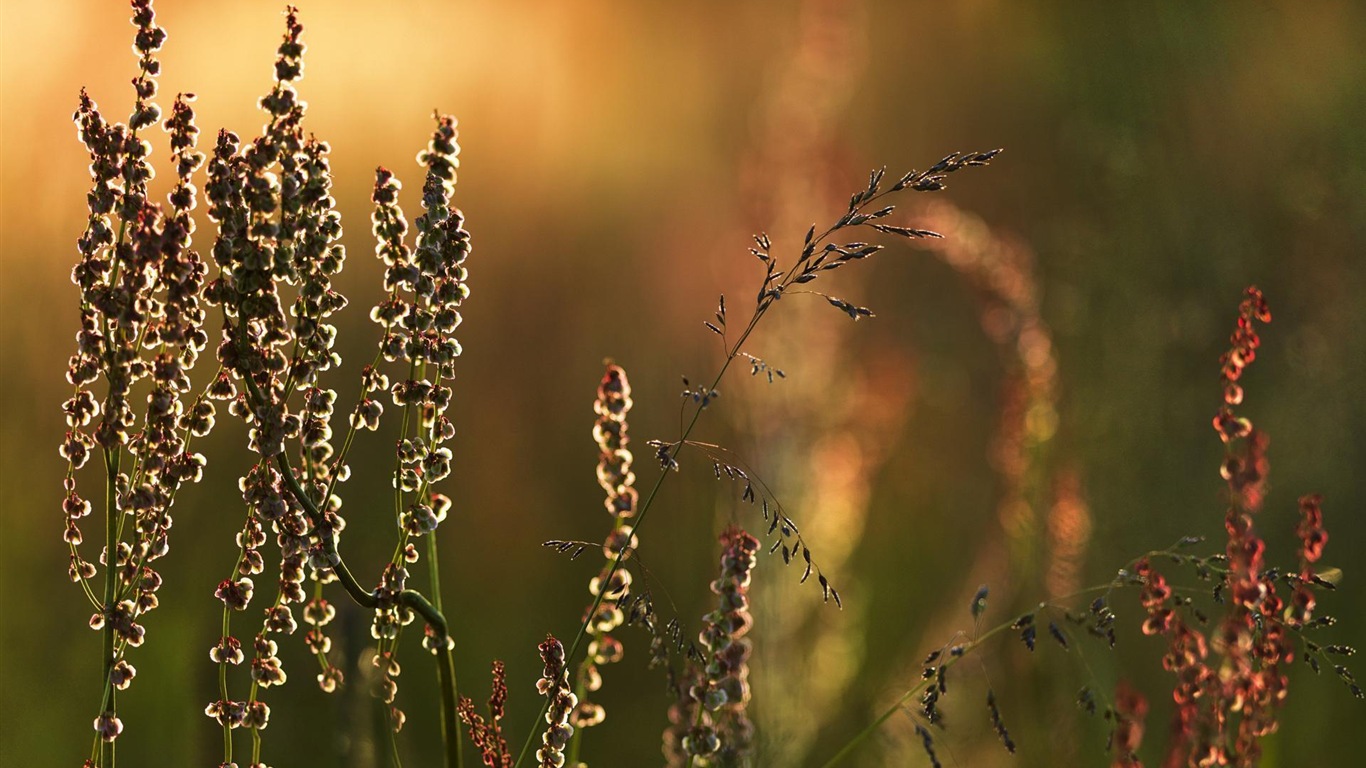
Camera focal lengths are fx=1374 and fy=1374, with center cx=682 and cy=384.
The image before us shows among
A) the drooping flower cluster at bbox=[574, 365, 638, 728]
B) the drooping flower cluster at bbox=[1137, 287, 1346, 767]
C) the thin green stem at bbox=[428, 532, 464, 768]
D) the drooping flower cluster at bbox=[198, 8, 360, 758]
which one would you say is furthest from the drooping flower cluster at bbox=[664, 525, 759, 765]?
the drooping flower cluster at bbox=[1137, 287, 1346, 767]

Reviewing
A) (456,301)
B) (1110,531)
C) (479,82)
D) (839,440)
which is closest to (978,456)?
(1110,531)

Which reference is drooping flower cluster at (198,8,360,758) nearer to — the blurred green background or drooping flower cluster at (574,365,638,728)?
the blurred green background

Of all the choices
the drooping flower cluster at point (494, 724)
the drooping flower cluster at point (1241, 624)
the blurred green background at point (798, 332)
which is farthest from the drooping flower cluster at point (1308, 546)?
the drooping flower cluster at point (494, 724)

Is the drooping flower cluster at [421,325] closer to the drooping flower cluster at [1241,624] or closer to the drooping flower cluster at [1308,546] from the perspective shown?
the drooping flower cluster at [1241,624]

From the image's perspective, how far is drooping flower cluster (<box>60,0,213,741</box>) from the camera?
48.4 inches

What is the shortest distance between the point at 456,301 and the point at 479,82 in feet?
14.5

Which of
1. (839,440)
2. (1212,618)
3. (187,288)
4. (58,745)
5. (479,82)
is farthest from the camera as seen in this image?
(479,82)

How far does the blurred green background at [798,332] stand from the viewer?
298cm

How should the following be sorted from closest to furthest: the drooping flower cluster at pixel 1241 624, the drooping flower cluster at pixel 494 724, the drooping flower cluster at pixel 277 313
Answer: the drooping flower cluster at pixel 277 313 < the drooping flower cluster at pixel 494 724 < the drooping flower cluster at pixel 1241 624

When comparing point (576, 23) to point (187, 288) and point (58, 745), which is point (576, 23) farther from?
point (187, 288)

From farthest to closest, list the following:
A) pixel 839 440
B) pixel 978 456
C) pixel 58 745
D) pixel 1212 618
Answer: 1. pixel 978 456
2. pixel 1212 618
3. pixel 839 440
4. pixel 58 745

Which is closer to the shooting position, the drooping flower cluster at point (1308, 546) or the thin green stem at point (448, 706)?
the thin green stem at point (448, 706)

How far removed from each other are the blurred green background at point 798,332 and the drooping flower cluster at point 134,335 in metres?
0.21

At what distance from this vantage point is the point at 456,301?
1312 millimetres
